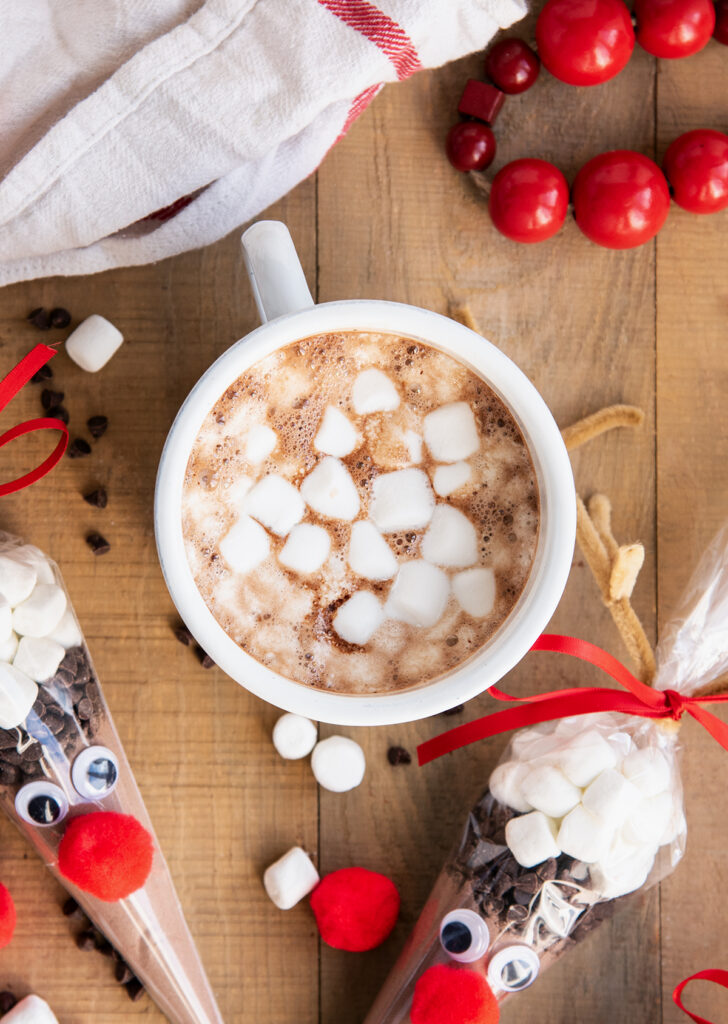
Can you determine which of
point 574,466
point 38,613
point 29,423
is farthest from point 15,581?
point 574,466

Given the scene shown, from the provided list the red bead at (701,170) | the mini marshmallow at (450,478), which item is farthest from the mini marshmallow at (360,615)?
the red bead at (701,170)

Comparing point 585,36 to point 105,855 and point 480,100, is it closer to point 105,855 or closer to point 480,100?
point 480,100

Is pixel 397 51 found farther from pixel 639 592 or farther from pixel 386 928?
pixel 386 928

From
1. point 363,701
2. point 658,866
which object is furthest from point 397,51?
point 658,866

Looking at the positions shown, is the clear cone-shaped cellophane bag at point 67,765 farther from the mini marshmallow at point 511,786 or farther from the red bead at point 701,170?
the red bead at point 701,170

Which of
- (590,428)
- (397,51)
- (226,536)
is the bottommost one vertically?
(590,428)

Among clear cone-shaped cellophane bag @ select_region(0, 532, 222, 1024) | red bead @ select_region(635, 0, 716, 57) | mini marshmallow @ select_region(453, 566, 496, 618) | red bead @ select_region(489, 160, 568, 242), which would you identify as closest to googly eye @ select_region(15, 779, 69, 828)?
clear cone-shaped cellophane bag @ select_region(0, 532, 222, 1024)
